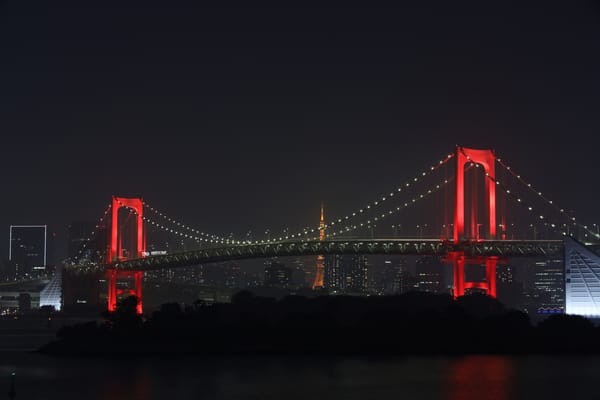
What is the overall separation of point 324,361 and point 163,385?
8297 millimetres

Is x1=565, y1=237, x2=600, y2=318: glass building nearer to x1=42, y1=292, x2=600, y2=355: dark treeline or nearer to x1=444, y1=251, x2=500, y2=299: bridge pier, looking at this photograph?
x1=42, y1=292, x2=600, y2=355: dark treeline

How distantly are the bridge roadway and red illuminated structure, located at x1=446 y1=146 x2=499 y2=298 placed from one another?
38cm

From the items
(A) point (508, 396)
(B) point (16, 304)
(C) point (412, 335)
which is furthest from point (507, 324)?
(B) point (16, 304)

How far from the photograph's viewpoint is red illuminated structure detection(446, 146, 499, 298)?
1887 inches

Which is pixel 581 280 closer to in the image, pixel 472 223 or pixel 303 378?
pixel 472 223

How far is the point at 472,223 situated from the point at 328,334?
364 inches

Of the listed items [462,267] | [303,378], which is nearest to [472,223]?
[462,267]

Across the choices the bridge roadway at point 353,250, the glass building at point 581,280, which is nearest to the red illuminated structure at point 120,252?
the bridge roadway at point 353,250

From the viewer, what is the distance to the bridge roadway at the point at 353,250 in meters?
48.2

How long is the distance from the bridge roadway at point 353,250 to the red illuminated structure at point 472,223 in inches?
15.0

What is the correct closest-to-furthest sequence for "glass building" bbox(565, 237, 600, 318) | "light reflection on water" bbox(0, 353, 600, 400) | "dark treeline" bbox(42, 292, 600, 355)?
"light reflection on water" bbox(0, 353, 600, 400) < "dark treeline" bbox(42, 292, 600, 355) < "glass building" bbox(565, 237, 600, 318)

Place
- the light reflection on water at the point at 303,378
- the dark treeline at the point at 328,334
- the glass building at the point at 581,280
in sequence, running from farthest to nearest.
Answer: the glass building at the point at 581,280
the dark treeline at the point at 328,334
the light reflection on water at the point at 303,378

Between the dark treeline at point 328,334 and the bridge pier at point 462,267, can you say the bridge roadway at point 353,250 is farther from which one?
the dark treeline at point 328,334

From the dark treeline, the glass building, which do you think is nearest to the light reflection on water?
the dark treeline
